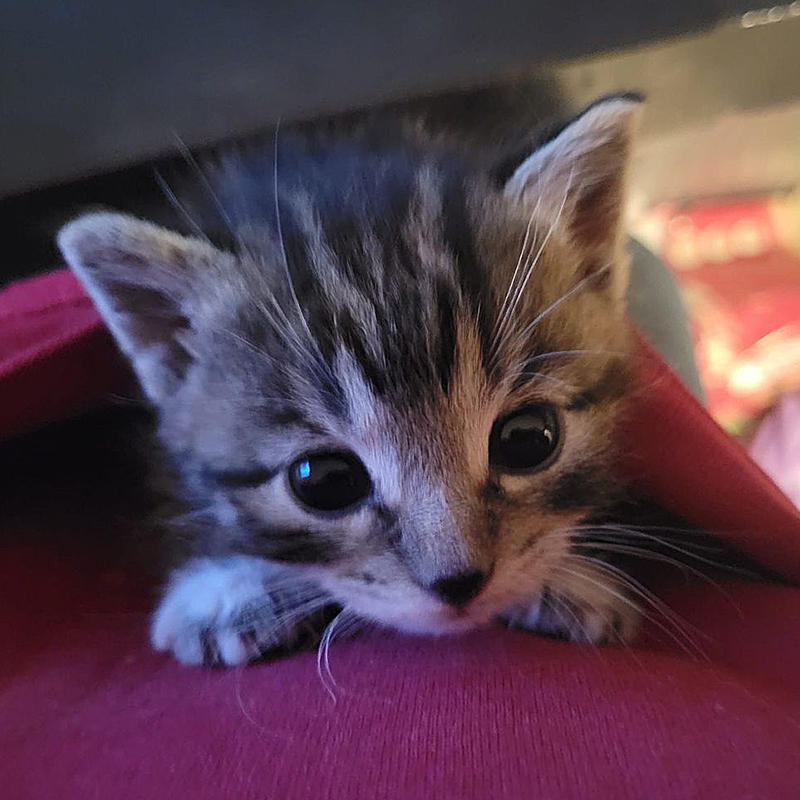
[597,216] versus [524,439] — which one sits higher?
[597,216]

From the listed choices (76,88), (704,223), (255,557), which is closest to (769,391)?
(704,223)

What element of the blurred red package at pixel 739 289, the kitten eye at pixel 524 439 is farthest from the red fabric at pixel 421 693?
the blurred red package at pixel 739 289

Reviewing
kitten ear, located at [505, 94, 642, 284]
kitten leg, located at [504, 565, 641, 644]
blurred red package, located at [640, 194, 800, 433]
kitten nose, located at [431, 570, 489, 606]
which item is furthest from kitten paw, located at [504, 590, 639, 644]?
blurred red package, located at [640, 194, 800, 433]

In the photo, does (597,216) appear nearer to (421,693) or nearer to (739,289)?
(421,693)

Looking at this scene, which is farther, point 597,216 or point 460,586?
point 597,216

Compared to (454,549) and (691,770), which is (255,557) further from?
(691,770)

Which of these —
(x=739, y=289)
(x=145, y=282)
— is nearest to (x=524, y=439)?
(x=145, y=282)

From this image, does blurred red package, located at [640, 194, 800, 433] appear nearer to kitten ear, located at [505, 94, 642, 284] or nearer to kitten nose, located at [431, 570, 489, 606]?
kitten ear, located at [505, 94, 642, 284]
